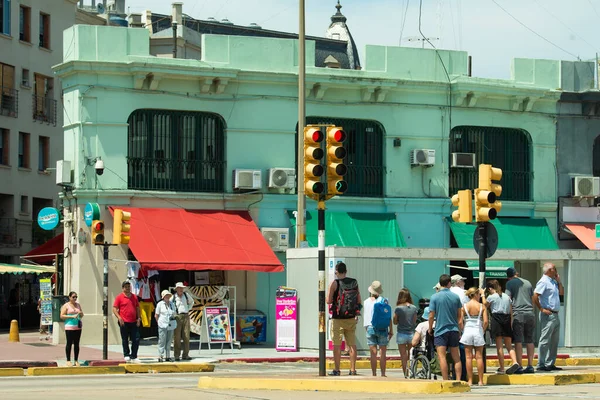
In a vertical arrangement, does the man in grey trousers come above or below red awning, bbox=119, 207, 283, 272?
below

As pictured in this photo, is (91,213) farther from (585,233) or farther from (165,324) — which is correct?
(585,233)

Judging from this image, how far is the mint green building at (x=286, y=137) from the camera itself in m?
33.6

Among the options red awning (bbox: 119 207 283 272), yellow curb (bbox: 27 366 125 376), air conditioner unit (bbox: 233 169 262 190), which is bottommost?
yellow curb (bbox: 27 366 125 376)

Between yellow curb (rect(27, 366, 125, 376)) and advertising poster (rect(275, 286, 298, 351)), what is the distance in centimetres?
582

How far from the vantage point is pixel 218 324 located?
30250 mm

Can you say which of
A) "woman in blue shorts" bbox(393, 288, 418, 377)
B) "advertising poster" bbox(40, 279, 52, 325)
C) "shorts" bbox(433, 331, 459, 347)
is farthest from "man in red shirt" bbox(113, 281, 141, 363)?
"advertising poster" bbox(40, 279, 52, 325)

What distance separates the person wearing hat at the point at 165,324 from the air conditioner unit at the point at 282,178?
26.0ft

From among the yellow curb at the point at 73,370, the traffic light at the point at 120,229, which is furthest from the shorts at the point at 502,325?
the traffic light at the point at 120,229

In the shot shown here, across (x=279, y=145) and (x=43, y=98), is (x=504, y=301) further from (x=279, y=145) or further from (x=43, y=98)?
(x=43, y=98)

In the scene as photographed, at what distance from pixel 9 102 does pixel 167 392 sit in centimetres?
3830

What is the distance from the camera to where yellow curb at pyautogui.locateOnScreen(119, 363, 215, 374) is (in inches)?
1003

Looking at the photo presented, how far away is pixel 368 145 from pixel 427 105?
2200mm

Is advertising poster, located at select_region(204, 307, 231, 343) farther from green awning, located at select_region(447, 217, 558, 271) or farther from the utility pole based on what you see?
green awning, located at select_region(447, 217, 558, 271)

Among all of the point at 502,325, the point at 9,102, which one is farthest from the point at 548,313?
the point at 9,102
